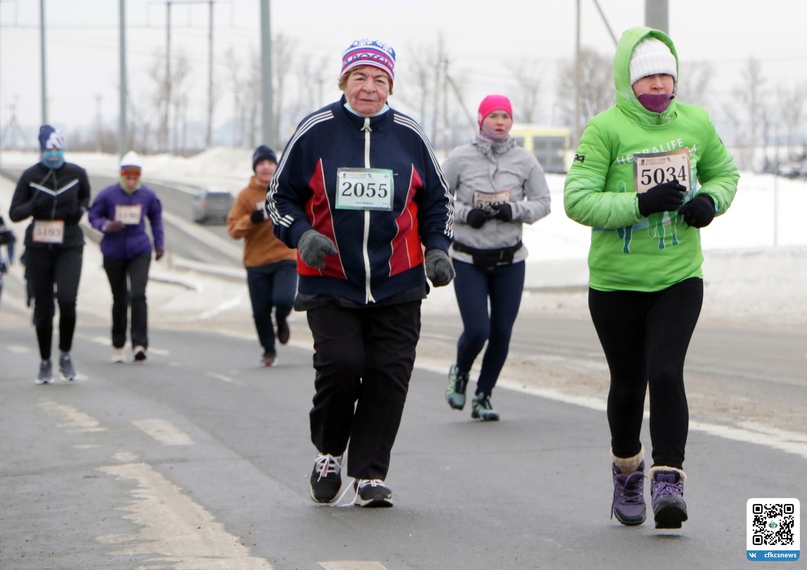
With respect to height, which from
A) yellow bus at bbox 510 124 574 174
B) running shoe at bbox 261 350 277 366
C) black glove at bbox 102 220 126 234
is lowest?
running shoe at bbox 261 350 277 366

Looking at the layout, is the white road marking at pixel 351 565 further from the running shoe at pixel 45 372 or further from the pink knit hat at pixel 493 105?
the running shoe at pixel 45 372

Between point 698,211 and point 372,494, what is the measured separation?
1899 millimetres

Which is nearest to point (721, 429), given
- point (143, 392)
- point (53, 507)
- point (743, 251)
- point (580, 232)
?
point (53, 507)

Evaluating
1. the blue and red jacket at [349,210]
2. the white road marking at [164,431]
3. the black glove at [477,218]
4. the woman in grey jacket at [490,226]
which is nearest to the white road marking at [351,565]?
the blue and red jacket at [349,210]

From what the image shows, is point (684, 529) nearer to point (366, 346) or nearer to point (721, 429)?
point (366, 346)

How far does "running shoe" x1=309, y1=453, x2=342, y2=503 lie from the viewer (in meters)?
6.34

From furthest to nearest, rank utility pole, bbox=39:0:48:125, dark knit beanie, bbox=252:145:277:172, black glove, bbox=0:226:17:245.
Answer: utility pole, bbox=39:0:48:125 < black glove, bbox=0:226:17:245 < dark knit beanie, bbox=252:145:277:172

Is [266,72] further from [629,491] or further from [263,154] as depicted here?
[629,491]

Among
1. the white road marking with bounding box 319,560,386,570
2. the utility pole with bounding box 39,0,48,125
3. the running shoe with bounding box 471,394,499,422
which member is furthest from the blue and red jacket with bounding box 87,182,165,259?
the utility pole with bounding box 39,0,48,125

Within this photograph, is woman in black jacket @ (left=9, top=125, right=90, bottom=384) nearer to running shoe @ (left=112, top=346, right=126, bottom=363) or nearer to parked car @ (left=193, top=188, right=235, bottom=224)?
running shoe @ (left=112, top=346, right=126, bottom=363)

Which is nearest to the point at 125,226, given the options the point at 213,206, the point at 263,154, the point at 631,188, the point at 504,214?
the point at 263,154

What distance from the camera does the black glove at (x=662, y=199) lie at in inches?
214

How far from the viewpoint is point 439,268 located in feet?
20.4

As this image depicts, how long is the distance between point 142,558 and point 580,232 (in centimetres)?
3402
